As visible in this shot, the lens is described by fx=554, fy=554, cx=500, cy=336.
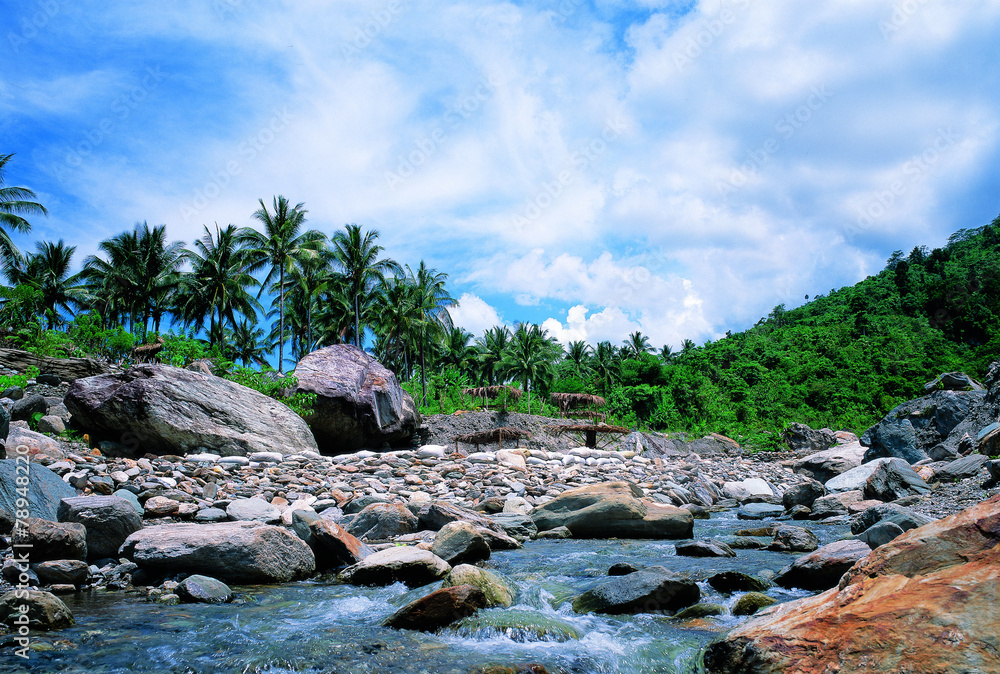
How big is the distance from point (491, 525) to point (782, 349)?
1638 inches

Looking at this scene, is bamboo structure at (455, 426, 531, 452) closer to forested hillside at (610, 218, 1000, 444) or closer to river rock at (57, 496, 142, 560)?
river rock at (57, 496, 142, 560)

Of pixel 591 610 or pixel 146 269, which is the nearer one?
pixel 591 610

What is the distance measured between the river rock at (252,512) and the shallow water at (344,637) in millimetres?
2026

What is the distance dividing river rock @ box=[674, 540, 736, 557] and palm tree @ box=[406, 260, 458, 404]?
34.2 m

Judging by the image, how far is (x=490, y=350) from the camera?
5662cm

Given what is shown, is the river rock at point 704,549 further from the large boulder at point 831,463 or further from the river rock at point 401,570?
the large boulder at point 831,463

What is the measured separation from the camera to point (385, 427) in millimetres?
17781

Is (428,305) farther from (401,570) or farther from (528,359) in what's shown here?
(401,570)

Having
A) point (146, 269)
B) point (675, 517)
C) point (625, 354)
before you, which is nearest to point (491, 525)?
point (675, 517)

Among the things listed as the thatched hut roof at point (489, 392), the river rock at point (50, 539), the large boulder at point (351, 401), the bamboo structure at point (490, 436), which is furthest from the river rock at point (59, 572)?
the thatched hut roof at point (489, 392)

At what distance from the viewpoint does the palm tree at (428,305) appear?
1636 inches

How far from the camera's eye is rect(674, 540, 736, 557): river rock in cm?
712

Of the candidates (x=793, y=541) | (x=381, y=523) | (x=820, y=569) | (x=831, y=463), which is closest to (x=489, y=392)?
(x=831, y=463)

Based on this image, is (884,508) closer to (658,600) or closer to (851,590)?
(658,600)
